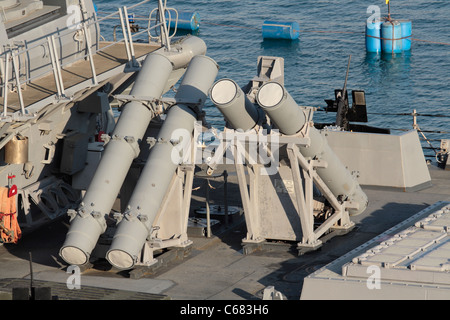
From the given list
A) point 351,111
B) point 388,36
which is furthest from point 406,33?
point 351,111

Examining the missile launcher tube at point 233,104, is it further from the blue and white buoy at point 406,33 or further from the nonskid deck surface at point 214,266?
the blue and white buoy at point 406,33

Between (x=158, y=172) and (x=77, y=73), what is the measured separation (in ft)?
13.9

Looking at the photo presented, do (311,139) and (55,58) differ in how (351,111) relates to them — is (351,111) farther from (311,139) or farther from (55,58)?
(55,58)

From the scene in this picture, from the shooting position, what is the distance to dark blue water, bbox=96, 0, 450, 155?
54.9 meters

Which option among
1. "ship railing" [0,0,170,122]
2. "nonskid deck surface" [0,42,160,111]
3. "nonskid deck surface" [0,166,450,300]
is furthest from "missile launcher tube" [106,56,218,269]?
"nonskid deck surface" [0,42,160,111]

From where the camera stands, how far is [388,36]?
2495 inches

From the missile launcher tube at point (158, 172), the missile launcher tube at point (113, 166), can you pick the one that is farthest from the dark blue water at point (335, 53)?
the missile launcher tube at point (113, 166)

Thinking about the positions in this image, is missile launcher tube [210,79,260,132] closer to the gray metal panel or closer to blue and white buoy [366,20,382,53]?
the gray metal panel

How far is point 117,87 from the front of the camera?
2453cm

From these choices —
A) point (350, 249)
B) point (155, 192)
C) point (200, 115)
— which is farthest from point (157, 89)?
point (350, 249)

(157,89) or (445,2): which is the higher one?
(157,89)
